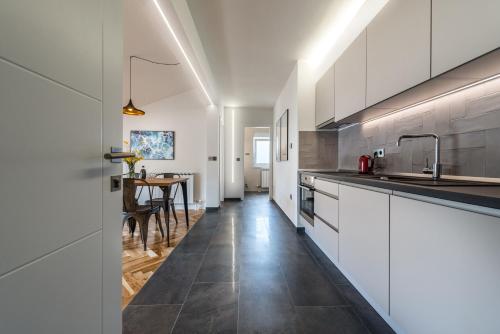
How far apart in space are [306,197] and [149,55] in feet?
9.90

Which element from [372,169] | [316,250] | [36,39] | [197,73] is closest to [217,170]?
[197,73]

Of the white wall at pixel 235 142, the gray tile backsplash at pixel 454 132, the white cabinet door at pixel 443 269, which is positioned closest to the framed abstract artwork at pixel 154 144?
the white wall at pixel 235 142

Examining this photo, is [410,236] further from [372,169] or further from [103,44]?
[103,44]

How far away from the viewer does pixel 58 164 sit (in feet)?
1.77

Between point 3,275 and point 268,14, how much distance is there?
275cm

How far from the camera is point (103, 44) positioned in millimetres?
710

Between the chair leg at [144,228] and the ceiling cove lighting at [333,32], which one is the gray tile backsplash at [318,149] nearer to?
the ceiling cove lighting at [333,32]

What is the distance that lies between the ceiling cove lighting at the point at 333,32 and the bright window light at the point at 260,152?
16.1 feet

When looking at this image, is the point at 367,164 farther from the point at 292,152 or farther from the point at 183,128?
the point at 183,128

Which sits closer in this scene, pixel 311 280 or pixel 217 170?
pixel 311 280

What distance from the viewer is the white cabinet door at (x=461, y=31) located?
93 cm

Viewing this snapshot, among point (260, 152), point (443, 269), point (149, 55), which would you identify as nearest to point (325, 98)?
point (443, 269)

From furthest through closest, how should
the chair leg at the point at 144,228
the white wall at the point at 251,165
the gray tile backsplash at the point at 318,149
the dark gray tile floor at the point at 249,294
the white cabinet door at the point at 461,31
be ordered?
1. the white wall at the point at 251,165
2. the gray tile backsplash at the point at 318,149
3. the chair leg at the point at 144,228
4. the dark gray tile floor at the point at 249,294
5. the white cabinet door at the point at 461,31

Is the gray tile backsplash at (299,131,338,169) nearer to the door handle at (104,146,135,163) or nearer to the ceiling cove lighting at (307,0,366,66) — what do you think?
the ceiling cove lighting at (307,0,366,66)
